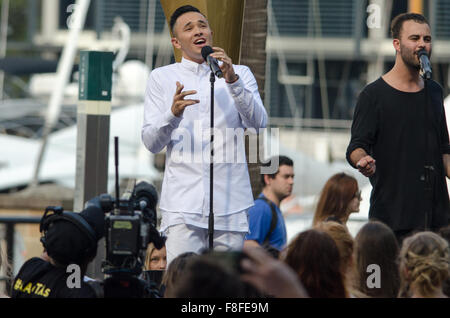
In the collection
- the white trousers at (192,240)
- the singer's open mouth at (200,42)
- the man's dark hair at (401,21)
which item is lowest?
the white trousers at (192,240)

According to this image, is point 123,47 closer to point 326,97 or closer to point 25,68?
point 25,68

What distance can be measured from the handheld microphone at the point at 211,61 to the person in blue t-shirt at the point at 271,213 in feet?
6.85

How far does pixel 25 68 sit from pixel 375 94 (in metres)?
19.7

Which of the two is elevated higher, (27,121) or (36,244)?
(27,121)

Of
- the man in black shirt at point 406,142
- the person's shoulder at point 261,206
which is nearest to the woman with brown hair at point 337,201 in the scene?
the person's shoulder at point 261,206

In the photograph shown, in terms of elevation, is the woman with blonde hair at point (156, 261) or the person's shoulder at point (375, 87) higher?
the person's shoulder at point (375, 87)

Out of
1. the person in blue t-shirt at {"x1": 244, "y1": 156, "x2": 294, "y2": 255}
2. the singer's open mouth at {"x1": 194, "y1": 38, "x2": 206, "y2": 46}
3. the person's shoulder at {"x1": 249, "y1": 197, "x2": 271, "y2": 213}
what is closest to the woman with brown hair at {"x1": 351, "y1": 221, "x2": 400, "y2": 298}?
the singer's open mouth at {"x1": 194, "y1": 38, "x2": 206, "y2": 46}

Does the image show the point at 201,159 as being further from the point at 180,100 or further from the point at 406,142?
the point at 406,142

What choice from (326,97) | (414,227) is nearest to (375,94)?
(414,227)

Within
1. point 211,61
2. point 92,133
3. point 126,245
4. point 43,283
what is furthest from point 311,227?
point 92,133

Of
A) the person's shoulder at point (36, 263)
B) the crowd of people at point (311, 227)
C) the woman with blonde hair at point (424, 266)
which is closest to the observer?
the crowd of people at point (311, 227)

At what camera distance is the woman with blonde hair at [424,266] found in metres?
Result: 4.41

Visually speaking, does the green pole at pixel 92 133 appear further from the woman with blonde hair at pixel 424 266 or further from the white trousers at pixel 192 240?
the woman with blonde hair at pixel 424 266
